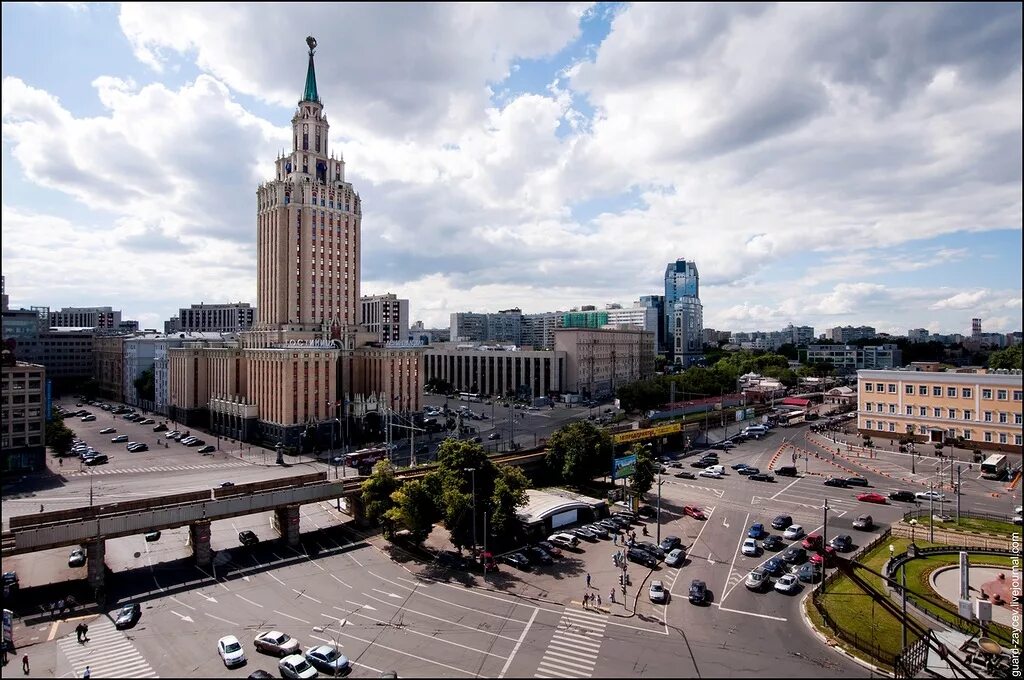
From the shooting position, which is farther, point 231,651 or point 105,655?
point 105,655

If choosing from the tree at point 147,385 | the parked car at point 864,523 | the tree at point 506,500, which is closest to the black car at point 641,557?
the tree at point 506,500

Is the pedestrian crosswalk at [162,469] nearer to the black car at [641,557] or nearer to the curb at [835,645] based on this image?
the black car at [641,557]

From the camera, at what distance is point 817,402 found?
90.8m

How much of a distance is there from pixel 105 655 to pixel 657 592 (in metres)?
20.8

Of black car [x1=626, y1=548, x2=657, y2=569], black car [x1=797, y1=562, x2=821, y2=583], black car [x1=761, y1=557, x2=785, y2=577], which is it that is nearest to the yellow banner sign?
black car [x1=626, y1=548, x2=657, y2=569]

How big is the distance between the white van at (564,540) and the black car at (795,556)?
34.3 feet

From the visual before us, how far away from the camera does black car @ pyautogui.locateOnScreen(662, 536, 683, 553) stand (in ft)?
99.9

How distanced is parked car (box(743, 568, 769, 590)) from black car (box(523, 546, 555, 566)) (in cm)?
923

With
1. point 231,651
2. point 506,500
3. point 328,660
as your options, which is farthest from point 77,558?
point 506,500

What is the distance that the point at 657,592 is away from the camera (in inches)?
976

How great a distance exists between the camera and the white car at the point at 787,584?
1003 inches

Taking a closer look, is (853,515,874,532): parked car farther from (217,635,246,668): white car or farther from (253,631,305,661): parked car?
(217,635,246,668): white car

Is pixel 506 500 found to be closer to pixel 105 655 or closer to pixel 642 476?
pixel 642 476

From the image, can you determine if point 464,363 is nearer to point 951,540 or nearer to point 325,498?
point 325,498
